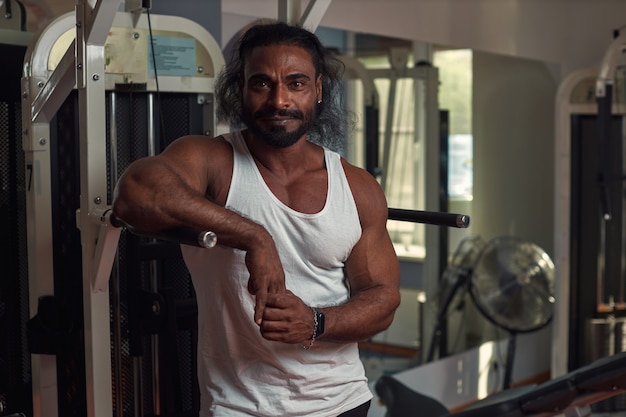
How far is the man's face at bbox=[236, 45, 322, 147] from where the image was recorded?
161 centimetres

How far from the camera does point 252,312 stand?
160 centimetres

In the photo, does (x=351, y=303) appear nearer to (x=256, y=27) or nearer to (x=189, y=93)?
(x=256, y=27)

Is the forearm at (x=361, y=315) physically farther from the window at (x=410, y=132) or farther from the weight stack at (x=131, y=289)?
the window at (x=410, y=132)

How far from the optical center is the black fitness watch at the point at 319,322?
1.57m

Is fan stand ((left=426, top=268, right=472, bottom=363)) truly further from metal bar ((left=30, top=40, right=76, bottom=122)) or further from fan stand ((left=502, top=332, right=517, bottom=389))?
metal bar ((left=30, top=40, right=76, bottom=122))

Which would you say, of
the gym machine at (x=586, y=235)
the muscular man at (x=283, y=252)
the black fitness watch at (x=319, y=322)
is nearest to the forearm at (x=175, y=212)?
the muscular man at (x=283, y=252)

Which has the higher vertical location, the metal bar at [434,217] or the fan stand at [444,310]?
the metal bar at [434,217]

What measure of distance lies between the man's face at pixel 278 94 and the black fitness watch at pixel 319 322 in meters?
0.32

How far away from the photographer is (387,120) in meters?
4.10

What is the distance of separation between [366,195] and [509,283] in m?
2.85

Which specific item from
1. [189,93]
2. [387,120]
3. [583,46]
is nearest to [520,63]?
[583,46]

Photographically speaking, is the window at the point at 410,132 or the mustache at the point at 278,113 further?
the window at the point at 410,132

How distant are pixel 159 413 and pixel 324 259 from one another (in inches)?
42.6

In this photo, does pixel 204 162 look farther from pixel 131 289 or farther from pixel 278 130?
pixel 131 289
